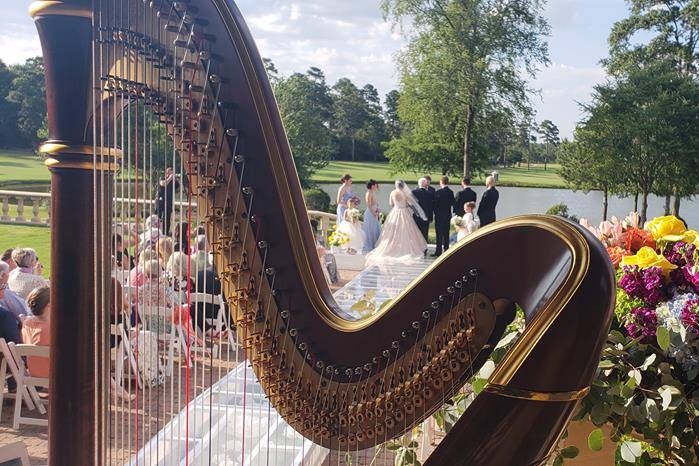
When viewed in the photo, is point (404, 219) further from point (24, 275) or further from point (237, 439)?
point (237, 439)

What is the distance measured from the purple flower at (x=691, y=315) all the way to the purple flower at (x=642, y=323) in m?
0.10

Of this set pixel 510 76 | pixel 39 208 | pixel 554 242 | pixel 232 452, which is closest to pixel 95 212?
pixel 554 242

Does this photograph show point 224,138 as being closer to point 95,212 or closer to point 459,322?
point 95,212

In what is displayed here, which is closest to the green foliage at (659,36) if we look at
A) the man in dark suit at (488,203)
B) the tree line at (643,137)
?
the tree line at (643,137)

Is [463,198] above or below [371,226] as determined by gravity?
above

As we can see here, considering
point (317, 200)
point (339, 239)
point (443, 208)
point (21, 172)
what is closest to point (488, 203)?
point (443, 208)

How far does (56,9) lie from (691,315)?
182 cm

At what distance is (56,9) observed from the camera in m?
1.61

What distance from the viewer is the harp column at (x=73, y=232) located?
64.5 inches

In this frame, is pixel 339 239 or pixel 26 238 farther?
pixel 26 238

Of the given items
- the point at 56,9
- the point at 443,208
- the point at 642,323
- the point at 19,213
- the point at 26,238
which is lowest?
the point at 26,238

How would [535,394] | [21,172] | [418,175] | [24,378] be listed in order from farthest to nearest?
[418,175]
[21,172]
[24,378]
[535,394]

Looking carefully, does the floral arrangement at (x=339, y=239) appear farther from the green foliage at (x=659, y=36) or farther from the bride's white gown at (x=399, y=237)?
the green foliage at (x=659, y=36)

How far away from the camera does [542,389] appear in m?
1.30
